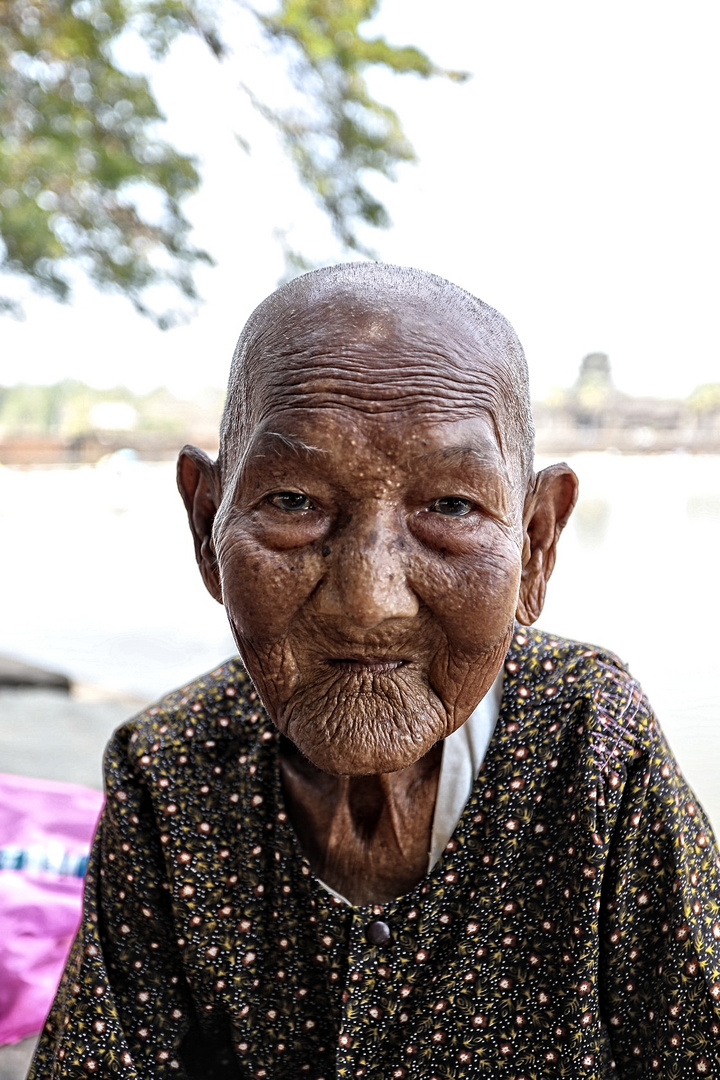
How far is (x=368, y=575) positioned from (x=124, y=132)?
540 cm

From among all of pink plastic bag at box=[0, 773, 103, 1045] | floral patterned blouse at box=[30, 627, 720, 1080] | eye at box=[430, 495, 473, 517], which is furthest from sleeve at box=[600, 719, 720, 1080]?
pink plastic bag at box=[0, 773, 103, 1045]

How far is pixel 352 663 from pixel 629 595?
12.1 feet

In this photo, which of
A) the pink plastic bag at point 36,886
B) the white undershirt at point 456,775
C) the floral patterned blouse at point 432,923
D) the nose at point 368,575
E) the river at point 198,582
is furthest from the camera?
the river at point 198,582

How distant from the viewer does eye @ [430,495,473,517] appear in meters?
1.18

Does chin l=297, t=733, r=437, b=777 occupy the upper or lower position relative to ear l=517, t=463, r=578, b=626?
lower

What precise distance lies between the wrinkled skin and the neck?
285 mm

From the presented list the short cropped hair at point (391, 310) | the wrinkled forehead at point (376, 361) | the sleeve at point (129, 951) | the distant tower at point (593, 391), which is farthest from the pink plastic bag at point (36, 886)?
the distant tower at point (593, 391)

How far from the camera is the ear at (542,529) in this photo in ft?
4.61

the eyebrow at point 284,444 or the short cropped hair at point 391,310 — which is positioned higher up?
Result: the short cropped hair at point 391,310

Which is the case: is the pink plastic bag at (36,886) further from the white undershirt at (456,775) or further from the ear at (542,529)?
the ear at (542,529)

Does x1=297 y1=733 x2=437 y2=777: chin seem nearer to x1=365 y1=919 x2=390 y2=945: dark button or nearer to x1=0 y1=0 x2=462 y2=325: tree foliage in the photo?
x1=365 y1=919 x2=390 y2=945: dark button

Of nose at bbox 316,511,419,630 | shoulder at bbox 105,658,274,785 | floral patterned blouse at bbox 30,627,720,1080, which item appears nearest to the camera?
nose at bbox 316,511,419,630

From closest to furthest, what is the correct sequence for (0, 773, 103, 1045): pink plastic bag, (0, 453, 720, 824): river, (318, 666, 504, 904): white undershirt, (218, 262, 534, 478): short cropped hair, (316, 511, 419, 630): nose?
(316, 511, 419, 630): nose < (218, 262, 534, 478): short cropped hair < (318, 666, 504, 904): white undershirt < (0, 773, 103, 1045): pink plastic bag < (0, 453, 720, 824): river

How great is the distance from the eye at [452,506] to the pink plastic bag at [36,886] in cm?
194
